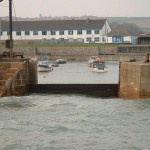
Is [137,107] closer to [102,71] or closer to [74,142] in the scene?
[74,142]

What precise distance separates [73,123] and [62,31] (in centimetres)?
10761

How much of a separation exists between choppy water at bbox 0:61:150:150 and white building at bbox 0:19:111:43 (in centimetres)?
9772

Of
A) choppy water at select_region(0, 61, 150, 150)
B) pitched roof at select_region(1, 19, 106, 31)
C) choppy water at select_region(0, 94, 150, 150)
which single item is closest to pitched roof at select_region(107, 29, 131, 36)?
pitched roof at select_region(1, 19, 106, 31)

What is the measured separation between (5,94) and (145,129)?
37.6 feet

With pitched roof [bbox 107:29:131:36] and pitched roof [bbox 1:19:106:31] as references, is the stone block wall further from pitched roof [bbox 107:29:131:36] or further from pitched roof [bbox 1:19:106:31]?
pitched roof [bbox 1:19:106:31]

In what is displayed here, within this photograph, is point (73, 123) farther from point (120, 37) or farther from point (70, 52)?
point (120, 37)

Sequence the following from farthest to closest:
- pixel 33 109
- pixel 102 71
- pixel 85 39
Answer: pixel 85 39, pixel 102 71, pixel 33 109

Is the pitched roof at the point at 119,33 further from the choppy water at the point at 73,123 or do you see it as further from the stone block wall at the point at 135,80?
the stone block wall at the point at 135,80

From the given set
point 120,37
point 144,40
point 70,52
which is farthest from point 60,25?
point 144,40

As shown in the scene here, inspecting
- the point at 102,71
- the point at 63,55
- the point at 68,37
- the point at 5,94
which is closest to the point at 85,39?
the point at 68,37

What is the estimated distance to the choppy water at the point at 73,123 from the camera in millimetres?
20859

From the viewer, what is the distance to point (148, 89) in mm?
29891

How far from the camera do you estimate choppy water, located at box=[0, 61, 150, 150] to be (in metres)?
20.9

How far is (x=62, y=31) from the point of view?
131125 millimetres
